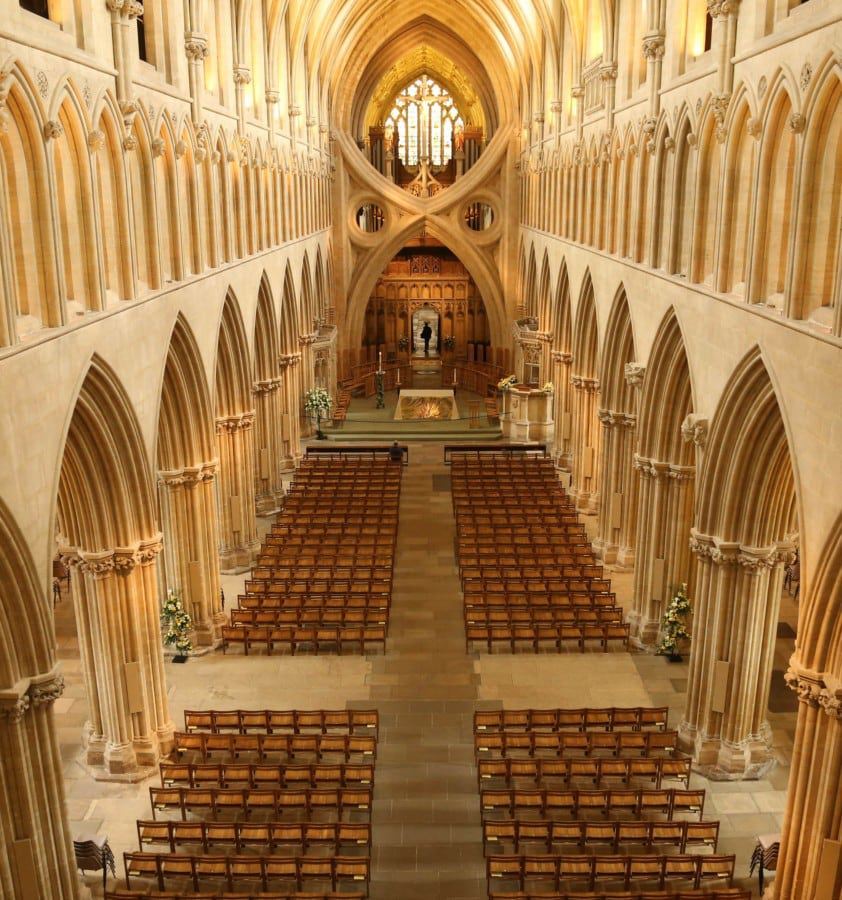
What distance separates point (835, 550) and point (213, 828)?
319 inches

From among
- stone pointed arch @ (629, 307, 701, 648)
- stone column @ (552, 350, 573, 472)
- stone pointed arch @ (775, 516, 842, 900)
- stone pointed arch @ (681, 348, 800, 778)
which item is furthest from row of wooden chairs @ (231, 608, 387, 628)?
stone column @ (552, 350, 573, 472)

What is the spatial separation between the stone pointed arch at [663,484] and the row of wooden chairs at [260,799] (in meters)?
7.68

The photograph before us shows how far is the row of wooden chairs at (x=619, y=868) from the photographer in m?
11.0

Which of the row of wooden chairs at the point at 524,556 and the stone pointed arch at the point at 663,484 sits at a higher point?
the stone pointed arch at the point at 663,484

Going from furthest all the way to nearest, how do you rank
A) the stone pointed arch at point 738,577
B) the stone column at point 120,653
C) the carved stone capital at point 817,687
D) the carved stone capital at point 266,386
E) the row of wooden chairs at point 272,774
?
1. the carved stone capital at point 266,386
2. the stone column at point 120,653
3. the stone pointed arch at point 738,577
4. the row of wooden chairs at point 272,774
5. the carved stone capital at point 817,687

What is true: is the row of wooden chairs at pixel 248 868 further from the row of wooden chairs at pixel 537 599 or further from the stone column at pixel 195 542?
the row of wooden chairs at pixel 537 599

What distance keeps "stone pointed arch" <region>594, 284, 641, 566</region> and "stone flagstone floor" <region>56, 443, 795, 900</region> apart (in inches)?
39.0

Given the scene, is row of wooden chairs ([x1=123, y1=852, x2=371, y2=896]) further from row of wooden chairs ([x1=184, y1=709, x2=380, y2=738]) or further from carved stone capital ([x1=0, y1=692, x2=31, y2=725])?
row of wooden chairs ([x1=184, y1=709, x2=380, y2=738])

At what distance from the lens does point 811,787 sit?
415 inches

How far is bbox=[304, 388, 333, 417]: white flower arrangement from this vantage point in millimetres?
34406

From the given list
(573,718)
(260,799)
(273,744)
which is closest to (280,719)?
(273,744)

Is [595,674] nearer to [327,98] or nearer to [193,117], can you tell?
[193,117]

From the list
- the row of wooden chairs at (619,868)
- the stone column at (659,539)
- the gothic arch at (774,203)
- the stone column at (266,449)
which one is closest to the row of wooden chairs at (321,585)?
the stone column at (659,539)

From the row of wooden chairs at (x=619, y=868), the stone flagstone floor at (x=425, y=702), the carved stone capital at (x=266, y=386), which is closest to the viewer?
the row of wooden chairs at (x=619, y=868)
